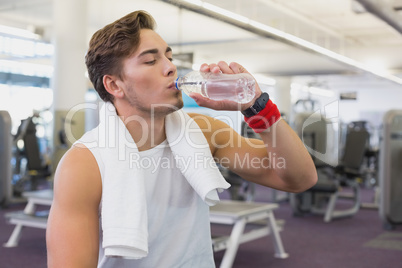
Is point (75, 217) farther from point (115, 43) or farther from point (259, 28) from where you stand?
point (259, 28)

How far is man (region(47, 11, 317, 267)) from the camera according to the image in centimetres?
110

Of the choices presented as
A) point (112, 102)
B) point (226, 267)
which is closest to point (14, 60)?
point (226, 267)

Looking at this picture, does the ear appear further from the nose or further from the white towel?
the nose

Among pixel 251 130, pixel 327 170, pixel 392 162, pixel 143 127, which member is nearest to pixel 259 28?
pixel 327 170

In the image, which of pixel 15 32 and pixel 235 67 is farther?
pixel 15 32

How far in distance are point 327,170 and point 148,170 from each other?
479 cm

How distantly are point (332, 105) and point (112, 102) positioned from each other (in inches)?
29.5

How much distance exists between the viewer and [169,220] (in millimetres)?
1266

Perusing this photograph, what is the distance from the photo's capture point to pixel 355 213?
6023 mm

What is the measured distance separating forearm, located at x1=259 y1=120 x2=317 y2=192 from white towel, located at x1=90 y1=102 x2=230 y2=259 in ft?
0.52

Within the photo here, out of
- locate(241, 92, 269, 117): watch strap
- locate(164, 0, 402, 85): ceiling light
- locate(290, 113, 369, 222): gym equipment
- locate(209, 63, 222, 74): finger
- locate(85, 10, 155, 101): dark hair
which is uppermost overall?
locate(164, 0, 402, 85): ceiling light

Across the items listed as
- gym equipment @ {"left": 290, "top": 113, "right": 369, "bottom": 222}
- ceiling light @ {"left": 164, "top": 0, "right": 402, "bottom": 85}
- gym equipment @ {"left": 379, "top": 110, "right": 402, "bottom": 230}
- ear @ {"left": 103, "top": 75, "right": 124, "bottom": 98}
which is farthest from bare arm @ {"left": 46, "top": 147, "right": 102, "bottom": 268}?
gym equipment @ {"left": 290, "top": 113, "right": 369, "bottom": 222}

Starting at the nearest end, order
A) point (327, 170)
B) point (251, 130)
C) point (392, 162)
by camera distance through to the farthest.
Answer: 1. point (251, 130)
2. point (392, 162)
3. point (327, 170)

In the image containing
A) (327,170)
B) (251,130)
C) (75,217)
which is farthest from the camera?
(327,170)
